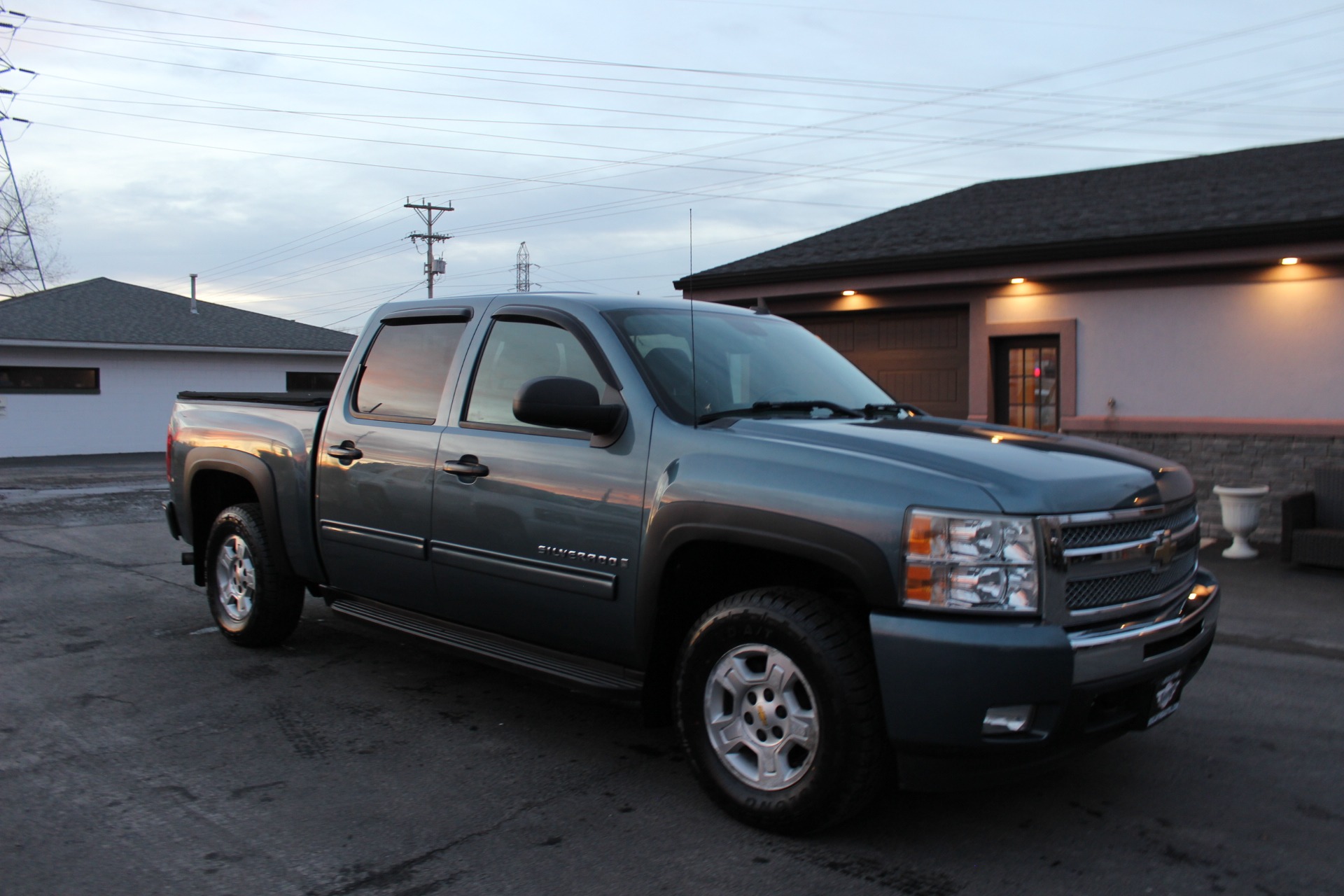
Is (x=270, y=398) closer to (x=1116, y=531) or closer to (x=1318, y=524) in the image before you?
(x=1116, y=531)

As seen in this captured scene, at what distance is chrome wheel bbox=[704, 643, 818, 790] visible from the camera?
347 centimetres

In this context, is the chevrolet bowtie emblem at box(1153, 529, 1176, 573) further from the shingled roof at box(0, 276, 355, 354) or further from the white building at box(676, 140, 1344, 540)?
the shingled roof at box(0, 276, 355, 354)

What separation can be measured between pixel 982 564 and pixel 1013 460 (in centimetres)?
50

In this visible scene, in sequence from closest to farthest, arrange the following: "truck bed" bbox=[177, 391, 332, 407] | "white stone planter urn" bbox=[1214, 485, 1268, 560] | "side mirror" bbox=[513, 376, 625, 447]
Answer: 1. "side mirror" bbox=[513, 376, 625, 447]
2. "truck bed" bbox=[177, 391, 332, 407]
3. "white stone planter urn" bbox=[1214, 485, 1268, 560]

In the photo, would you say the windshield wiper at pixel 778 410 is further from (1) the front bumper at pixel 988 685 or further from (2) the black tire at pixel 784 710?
(1) the front bumper at pixel 988 685

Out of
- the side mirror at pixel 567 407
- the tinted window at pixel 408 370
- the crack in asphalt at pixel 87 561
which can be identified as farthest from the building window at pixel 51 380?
the side mirror at pixel 567 407

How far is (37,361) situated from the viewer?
2894 cm

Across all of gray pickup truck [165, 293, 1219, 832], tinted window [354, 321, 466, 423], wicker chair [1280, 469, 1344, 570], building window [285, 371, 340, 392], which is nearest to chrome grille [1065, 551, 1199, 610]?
gray pickup truck [165, 293, 1219, 832]

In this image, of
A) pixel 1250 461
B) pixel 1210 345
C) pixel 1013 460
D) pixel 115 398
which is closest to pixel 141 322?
pixel 115 398

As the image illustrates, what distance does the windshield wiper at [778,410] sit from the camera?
409 cm

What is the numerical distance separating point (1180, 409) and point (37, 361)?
29227mm

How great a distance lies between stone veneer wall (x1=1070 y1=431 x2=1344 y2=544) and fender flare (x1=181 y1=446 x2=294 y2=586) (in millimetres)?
9151

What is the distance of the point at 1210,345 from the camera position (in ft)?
36.7

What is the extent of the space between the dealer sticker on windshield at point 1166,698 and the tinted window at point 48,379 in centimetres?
3189
